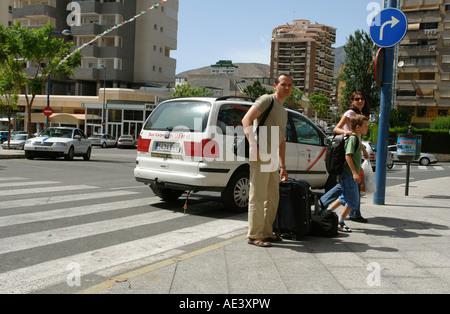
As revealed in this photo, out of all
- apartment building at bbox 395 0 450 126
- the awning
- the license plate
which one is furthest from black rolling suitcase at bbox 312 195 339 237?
apartment building at bbox 395 0 450 126

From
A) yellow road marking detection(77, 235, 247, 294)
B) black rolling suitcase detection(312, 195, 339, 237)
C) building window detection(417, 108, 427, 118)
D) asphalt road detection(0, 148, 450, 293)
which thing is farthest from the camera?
building window detection(417, 108, 427, 118)

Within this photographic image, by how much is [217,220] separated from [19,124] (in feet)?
206

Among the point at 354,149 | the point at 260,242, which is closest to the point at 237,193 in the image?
the point at 354,149

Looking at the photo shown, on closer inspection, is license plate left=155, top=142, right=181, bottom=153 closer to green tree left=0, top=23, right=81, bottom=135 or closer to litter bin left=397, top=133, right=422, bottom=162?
litter bin left=397, top=133, right=422, bottom=162

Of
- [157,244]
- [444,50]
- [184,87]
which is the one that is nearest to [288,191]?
[157,244]

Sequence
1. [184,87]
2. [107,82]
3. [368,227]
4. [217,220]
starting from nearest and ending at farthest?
1. [368,227]
2. [217,220]
3. [184,87]
4. [107,82]

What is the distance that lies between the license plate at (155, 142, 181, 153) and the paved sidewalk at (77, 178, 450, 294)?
214cm

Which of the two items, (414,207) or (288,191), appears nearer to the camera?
(288,191)

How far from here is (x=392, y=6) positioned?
8883 millimetres

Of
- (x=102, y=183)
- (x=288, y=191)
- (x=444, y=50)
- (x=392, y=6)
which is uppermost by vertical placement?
(x=444, y=50)

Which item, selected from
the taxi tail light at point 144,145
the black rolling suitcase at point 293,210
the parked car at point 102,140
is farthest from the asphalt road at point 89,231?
the parked car at point 102,140

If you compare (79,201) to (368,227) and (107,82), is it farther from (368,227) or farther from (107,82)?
(107,82)

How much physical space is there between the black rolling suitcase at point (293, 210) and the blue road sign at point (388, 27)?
168 inches

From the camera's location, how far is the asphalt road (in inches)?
160
